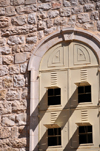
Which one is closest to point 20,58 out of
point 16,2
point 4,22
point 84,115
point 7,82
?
point 7,82

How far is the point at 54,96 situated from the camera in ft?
41.0

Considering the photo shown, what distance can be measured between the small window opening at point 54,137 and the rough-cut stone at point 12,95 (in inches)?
57.3

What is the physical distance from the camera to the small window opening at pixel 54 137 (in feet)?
39.9

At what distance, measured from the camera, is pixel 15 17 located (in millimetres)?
13539

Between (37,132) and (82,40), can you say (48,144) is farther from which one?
(82,40)

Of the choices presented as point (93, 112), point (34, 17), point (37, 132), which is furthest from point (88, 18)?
point (37, 132)

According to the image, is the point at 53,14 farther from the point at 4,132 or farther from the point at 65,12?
the point at 4,132

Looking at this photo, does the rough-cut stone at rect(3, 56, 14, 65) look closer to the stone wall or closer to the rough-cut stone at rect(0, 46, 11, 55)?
the stone wall

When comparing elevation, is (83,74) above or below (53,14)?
below

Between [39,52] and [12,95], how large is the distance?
4.99 feet

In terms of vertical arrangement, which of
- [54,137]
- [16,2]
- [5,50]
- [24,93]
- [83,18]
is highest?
[16,2]

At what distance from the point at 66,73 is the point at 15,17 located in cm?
256

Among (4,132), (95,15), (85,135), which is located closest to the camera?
(85,135)

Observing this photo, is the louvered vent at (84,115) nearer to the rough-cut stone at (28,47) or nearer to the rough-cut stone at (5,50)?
the rough-cut stone at (28,47)
